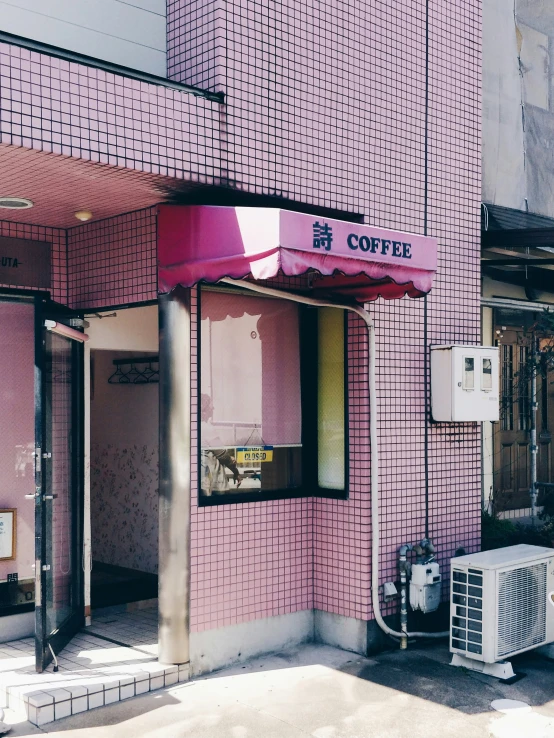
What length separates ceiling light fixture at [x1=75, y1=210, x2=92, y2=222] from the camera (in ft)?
22.2

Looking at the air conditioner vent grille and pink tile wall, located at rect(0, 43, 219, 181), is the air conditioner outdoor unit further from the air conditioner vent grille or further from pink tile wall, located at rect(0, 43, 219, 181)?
pink tile wall, located at rect(0, 43, 219, 181)

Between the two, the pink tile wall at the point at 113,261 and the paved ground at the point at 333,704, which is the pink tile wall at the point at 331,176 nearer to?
the pink tile wall at the point at 113,261

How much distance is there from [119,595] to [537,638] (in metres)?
4.07

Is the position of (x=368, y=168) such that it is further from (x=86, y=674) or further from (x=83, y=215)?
(x=86, y=674)

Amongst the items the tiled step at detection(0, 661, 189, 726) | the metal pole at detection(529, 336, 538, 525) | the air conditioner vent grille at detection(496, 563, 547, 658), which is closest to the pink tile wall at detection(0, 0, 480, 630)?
the tiled step at detection(0, 661, 189, 726)

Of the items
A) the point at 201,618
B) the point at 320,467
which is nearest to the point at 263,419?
the point at 320,467

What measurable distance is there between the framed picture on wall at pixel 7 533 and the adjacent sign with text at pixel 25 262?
1964 mm

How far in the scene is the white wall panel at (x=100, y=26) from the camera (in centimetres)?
627

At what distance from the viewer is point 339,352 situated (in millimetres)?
7469

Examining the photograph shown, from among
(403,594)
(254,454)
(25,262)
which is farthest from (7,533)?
(403,594)

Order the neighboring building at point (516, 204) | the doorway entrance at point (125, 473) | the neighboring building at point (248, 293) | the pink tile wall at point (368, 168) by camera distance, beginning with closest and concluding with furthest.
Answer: the neighboring building at point (248, 293) → the pink tile wall at point (368, 168) → the doorway entrance at point (125, 473) → the neighboring building at point (516, 204)

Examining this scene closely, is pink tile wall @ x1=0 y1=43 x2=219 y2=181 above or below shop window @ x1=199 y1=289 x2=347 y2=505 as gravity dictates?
above

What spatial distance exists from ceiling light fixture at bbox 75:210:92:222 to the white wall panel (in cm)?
121

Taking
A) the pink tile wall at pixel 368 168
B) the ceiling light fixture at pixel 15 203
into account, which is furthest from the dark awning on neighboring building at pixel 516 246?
the ceiling light fixture at pixel 15 203
